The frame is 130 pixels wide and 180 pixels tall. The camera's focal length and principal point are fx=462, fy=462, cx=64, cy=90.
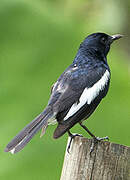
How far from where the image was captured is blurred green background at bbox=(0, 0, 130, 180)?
400 cm

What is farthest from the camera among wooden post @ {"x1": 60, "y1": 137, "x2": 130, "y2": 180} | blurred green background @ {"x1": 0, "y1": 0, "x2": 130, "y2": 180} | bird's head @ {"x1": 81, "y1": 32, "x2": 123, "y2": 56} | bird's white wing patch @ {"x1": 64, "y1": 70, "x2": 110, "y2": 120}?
blurred green background @ {"x1": 0, "y1": 0, "x2": 130, "y2": 180}

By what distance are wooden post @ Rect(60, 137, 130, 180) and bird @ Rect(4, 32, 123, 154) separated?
19 cm

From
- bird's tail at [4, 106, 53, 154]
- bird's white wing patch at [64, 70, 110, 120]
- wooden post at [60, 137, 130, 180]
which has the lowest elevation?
wooden post at [60, 137, 130, 180]

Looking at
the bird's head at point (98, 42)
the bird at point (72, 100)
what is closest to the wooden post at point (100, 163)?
the bird at point (72, 100)

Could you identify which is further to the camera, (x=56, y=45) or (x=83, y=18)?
(x=83, y=18)

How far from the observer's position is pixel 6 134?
13.4 ft

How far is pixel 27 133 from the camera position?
8.78 feet

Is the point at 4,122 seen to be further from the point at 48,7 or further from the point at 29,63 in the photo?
the point at 48,7

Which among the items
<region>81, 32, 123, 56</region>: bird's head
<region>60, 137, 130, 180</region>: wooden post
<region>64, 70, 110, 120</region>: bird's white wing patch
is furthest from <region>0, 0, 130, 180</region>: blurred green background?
<region>60, 137, 130, 180</region>: wooden post

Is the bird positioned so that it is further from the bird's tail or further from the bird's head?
the bird's head

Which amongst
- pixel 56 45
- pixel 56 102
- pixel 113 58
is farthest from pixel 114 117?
pixel 56 102

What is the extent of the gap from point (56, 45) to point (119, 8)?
4.21 feet

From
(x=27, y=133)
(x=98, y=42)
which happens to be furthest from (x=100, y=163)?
(x=98, y=42)

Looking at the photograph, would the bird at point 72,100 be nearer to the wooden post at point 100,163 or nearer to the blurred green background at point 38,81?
the wooden post at point 100,163
